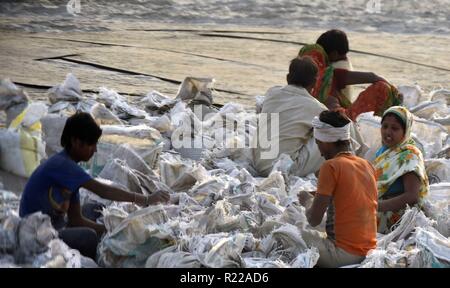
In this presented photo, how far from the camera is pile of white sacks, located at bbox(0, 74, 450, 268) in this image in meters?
4.91

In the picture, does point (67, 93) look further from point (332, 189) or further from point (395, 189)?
point (332, 189)

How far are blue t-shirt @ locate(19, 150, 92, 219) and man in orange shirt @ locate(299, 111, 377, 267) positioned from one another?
112 cm

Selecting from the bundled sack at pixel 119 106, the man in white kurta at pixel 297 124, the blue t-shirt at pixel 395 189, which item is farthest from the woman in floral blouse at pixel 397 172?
the bundled sack at pixel 119 106

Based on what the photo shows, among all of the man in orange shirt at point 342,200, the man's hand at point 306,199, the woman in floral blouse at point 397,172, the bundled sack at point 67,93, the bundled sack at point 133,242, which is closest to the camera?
the man in orange shirt at point 342,200

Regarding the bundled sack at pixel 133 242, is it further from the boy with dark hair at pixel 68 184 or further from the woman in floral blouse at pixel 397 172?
the woman in floral blouse at pixel 397 172

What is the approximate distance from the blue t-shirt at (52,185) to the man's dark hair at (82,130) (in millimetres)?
83

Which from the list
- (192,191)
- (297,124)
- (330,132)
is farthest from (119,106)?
(330,132)

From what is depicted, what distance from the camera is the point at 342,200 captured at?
194 inches

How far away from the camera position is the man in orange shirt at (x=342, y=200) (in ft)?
16.0

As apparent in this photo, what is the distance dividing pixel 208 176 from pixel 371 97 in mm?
1727

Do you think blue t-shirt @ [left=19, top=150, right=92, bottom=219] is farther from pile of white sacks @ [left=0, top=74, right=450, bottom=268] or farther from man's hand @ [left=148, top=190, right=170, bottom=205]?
man's hand @ [left=148, top=190, right=170, bottom=205]
